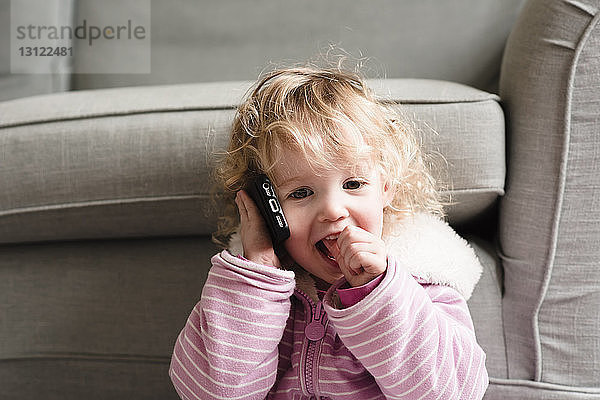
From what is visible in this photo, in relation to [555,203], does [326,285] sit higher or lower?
lower

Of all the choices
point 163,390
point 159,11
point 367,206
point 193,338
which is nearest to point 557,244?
point 367,206

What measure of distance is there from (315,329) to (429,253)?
0.19m

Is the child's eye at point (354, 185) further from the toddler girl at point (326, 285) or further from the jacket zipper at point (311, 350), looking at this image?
the jacket zipper at point (311, 350)

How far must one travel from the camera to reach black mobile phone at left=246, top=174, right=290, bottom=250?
0.77 metres

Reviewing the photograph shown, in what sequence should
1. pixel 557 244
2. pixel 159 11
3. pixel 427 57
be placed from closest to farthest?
pixel 557 244, pixel 427 57, pixel 159 11

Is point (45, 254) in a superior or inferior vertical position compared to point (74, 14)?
Answer: inferior

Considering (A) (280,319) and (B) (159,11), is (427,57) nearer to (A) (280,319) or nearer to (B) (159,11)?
(B) (159,11)

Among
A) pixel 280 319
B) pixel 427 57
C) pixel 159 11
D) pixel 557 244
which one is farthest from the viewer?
pixel 159 11

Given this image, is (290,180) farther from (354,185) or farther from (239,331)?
(239,331)

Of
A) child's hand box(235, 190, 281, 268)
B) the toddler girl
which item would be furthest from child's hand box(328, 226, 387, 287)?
child's hand box(235, 190, 281, 268)

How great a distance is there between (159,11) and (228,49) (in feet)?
0.65

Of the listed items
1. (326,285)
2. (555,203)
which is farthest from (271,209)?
(555,203)

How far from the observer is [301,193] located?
2.57ft

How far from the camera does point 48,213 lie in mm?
1026
